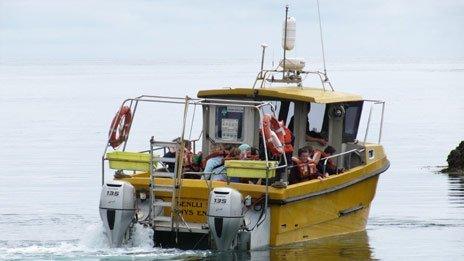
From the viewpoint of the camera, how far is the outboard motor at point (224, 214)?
18000 mm

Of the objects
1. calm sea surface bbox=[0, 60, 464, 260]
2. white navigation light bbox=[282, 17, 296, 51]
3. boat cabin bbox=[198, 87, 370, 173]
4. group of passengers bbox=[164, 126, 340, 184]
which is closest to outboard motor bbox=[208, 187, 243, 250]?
calm sea surface bbox=[0, 60, 464, 260]

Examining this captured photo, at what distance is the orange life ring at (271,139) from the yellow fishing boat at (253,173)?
0.04 ft

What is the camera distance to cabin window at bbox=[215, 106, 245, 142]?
67.2 feet

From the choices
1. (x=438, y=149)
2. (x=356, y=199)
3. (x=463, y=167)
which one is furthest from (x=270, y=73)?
(x=438, y=149)

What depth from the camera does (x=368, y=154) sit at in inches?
852

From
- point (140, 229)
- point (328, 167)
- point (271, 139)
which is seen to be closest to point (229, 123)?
point (328, 167)

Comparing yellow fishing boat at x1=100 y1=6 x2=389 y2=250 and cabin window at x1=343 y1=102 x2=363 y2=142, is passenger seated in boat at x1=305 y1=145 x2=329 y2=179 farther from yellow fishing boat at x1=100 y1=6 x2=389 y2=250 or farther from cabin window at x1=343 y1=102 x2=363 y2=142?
cabin window at x1=343 y1=102 x2=363 y2=142

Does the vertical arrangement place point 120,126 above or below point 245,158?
above

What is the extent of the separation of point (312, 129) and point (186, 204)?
134 inches

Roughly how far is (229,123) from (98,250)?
308 centimetres

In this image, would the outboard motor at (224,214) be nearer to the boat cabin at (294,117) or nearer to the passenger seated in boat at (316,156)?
the passenger seated in boat at (316,156)

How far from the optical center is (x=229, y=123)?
→ 67.6ft

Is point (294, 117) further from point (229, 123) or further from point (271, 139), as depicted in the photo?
point (271, 139)

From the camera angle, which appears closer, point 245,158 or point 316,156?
point 245,158
